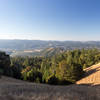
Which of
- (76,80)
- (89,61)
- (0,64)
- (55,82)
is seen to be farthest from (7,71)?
(89,61)

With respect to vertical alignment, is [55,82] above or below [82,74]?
below

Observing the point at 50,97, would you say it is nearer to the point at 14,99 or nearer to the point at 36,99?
the point at 36,99

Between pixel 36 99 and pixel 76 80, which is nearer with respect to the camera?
pixel 36 99

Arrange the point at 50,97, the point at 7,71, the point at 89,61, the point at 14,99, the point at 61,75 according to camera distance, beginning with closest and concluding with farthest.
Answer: the point at 14,99 < the point at 50,97 < the point at 61,75 < the point at 7,71 < the point at 89,61

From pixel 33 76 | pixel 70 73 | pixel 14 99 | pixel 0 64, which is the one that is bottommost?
pixel 33 76

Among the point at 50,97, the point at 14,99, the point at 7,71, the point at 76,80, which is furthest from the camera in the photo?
the point at 7,71

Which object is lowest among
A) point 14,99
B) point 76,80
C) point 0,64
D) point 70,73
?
point 76,80

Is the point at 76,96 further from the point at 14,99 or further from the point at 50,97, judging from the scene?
the point at 14,99

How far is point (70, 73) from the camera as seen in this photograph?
19.2 meters

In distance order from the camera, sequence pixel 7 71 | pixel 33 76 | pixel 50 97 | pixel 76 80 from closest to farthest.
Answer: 1. pixel 50 97
2. pixel 76 80
3. pixel 7 71
4. pixel 33 76

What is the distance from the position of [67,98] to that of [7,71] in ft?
71.0

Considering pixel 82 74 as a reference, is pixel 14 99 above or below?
above

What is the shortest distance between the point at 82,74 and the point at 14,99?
17.9 metres

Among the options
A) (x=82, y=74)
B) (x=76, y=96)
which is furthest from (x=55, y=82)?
(x=76, y=96)
